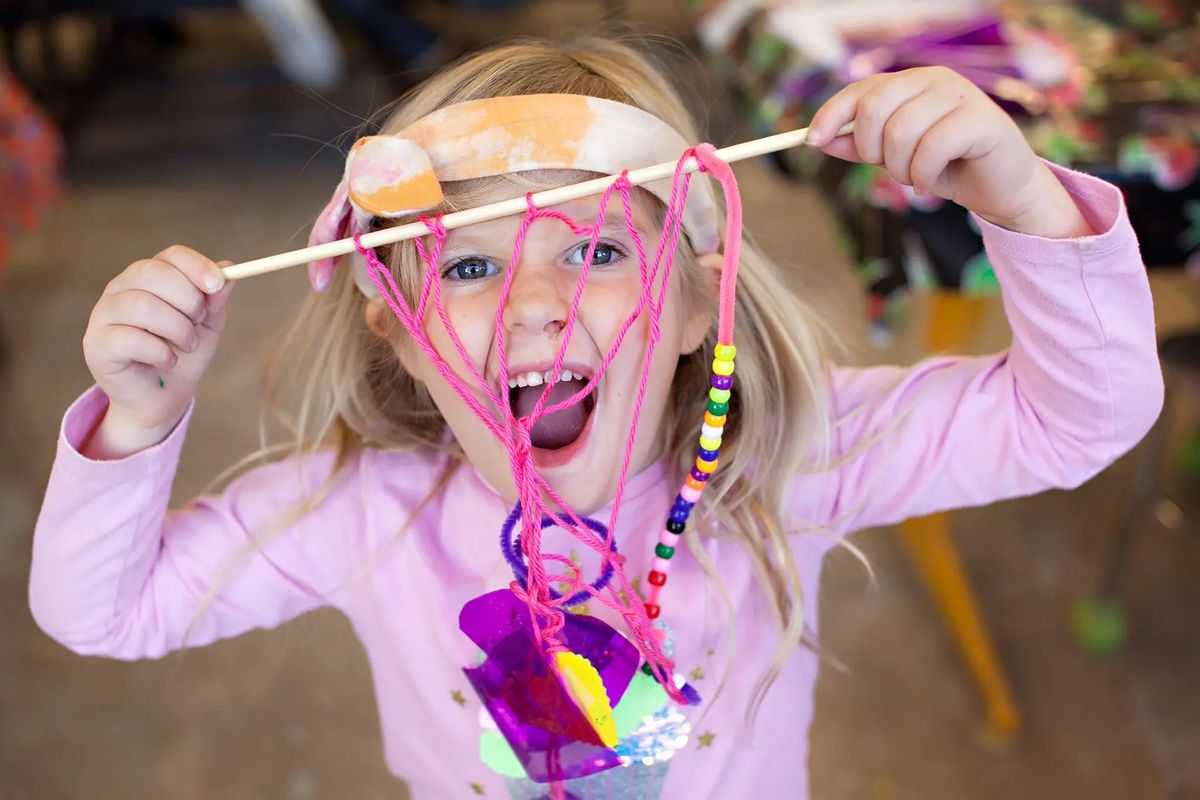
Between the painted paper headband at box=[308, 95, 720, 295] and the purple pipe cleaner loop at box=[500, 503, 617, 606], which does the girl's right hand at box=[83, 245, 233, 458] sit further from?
the purple pipe cleaner loop at box=[500, 503, 617, 606]

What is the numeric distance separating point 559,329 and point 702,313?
172 mm

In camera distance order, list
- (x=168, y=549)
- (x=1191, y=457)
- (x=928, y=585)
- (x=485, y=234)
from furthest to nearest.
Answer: (x=1191, y=457)
(x=928, y=585)
(x=168, y=549)
(x=485, y=234)

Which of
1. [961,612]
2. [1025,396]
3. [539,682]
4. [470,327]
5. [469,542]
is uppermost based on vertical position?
[470,327]

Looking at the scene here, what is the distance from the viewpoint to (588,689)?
74 centimetres

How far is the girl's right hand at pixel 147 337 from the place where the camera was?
2.36ft

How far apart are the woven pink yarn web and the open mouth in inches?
0.8

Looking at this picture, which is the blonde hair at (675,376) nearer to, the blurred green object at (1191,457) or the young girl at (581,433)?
the young girl at (581,433)

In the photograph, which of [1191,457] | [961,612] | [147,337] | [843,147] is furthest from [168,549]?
[1191,457]

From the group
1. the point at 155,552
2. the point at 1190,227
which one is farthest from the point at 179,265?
the point at 1190,227

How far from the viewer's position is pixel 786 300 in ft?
2.84

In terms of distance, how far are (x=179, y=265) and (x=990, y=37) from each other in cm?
127

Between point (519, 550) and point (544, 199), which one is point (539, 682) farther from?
point (544, 199)

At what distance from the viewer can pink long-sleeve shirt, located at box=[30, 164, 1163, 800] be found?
30.9 inches

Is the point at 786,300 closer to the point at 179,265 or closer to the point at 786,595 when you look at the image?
the point at 786,595
